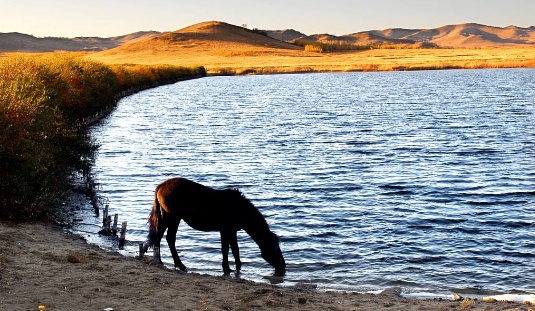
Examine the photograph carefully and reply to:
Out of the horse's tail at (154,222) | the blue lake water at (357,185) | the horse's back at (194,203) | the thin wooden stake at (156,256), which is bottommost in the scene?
the blue lake water at (357,185)

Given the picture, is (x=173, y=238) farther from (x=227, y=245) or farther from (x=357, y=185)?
(x=357, y=185)

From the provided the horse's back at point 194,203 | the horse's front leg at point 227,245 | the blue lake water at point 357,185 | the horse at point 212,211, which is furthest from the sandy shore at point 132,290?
the blue lake water at point 357,185

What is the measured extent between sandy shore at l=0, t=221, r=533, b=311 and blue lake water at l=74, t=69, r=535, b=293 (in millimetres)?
2130

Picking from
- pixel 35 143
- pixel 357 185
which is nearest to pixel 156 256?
pixel 35 143

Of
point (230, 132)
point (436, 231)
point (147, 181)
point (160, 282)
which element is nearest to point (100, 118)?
point (230, 132)

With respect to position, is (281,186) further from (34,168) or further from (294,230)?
(34,168)

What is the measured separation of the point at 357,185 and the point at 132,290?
18070 mm

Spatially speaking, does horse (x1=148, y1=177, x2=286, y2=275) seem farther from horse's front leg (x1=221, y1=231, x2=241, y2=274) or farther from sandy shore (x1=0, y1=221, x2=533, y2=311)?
sandy shore (x1=0, y1=221, x2=533, y2=311)

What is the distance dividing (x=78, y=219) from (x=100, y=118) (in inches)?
1544

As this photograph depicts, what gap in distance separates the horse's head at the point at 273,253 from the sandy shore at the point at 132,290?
48.2 inches

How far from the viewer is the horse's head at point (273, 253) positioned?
53.4 feet

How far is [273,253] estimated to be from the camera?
1648 centimetres

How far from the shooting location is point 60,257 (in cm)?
1544

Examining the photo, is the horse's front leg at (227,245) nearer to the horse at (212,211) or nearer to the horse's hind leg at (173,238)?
the horse at (212,211)
